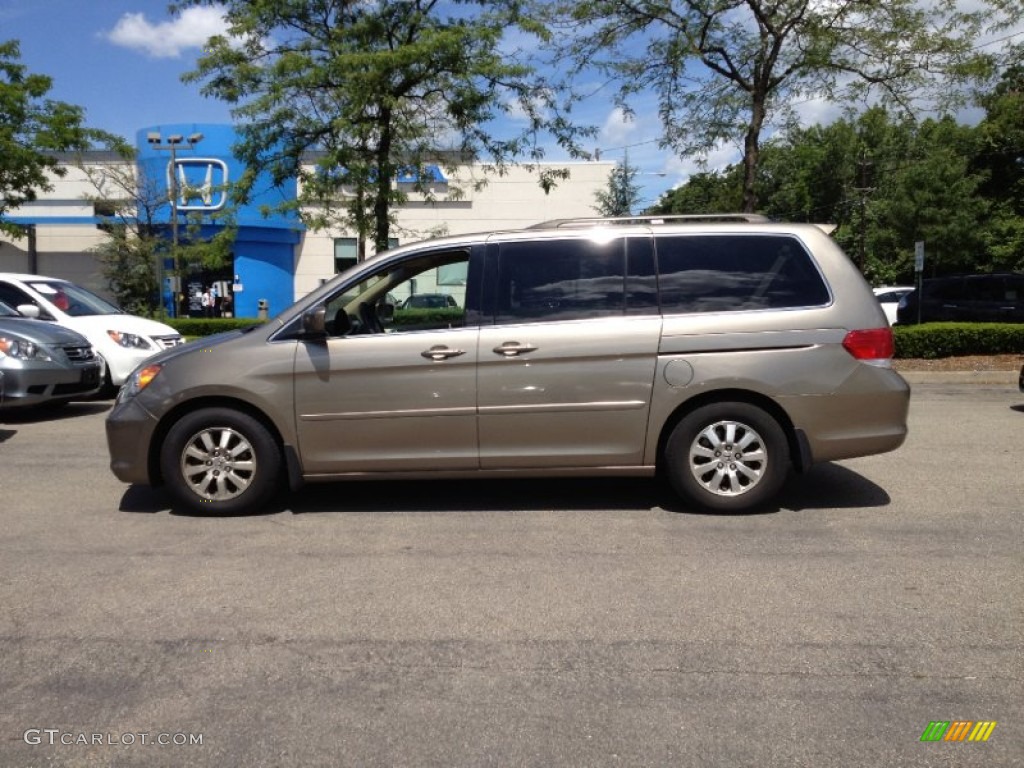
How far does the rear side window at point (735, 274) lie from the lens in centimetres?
559

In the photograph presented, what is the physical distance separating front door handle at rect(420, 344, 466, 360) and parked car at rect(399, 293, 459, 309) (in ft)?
1.08

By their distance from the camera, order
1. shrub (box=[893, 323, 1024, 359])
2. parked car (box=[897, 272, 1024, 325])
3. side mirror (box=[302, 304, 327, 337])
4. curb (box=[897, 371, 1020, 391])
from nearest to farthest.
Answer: side mirror (box=[302, 304, 327, 337])
curb (box=[897, 371, 1020, 391])
shrub (box=[893, 323, 1024, 359])
parked car (box=[897, 272, 1024, 325])

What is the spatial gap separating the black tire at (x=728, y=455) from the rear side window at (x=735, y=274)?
0.70 metres

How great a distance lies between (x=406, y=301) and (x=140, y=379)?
1887 millimetres

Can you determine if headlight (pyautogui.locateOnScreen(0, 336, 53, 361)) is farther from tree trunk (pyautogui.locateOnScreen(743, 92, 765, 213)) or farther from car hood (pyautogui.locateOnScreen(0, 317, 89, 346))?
tree trunk (pyautogui.locateOnScreen(743, 92, 765, 213))

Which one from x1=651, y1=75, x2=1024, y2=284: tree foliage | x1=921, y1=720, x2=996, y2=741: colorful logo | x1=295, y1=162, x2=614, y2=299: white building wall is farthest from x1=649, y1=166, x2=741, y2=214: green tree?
x1=921, y1=720, x2=996, y2=741: colorful logo

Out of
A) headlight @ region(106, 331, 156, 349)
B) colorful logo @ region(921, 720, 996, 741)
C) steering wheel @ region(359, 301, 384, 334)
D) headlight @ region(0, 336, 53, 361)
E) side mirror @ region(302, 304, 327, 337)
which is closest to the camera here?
colorful logo @ region(921, 720, 996, 741)

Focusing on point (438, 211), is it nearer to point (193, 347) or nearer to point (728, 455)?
point (193, 347)

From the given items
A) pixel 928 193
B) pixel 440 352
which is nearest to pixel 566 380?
pixel 440 352

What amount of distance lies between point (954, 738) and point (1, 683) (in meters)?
3.61

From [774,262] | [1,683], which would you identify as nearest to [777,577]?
[774,262]

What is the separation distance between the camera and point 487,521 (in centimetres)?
562

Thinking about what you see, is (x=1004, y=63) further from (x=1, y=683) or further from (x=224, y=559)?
(x=1, y=683)

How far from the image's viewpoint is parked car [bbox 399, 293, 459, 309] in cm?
572
